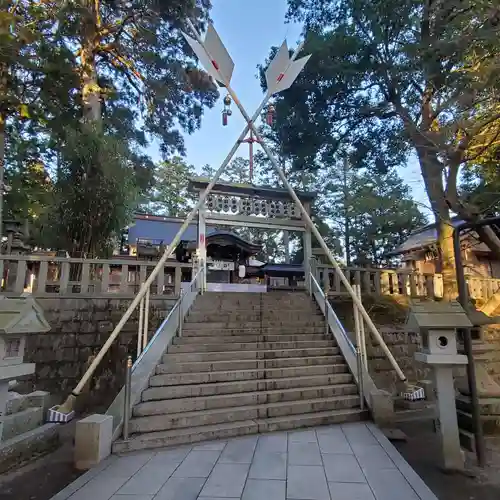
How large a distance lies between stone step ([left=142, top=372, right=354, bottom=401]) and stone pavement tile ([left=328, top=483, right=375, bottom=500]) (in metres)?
2.22

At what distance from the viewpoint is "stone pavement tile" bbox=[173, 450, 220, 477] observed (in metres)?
3.12

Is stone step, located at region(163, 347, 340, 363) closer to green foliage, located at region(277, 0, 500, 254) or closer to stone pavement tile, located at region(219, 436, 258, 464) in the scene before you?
stone pavement tile, located at region(219, 436, 258, 464)

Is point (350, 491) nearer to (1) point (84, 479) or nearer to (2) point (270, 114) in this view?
(1) point (84, 479)

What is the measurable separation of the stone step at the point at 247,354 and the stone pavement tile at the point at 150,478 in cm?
198

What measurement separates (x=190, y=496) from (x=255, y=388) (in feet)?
7.81

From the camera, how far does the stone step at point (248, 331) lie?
614cm

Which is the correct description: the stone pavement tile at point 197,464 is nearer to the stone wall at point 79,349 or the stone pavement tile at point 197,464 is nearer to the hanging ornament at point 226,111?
the stone wall at point 79,349

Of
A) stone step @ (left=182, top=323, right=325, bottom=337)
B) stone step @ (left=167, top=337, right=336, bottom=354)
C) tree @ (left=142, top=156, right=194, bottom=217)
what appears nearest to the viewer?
stone step @ (left=167, top=337, right=336, bottom=354)

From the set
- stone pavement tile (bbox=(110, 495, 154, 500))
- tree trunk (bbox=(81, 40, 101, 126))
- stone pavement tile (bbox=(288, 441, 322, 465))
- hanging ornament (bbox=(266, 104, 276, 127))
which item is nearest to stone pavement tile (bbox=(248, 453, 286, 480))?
stone pavement tile (bbox=(288, 441, 322, 465))

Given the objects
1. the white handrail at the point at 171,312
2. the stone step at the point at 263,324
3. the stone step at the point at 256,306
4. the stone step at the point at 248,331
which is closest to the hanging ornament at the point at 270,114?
the white handrail at the point at 171,312

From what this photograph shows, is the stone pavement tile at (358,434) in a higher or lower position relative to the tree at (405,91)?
lower

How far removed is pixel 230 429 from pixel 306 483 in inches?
56.2

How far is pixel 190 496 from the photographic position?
2.71 m

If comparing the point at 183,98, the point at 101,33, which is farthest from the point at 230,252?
the point at 101,33
